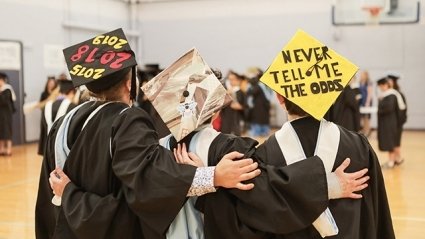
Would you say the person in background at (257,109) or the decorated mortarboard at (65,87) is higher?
the decorated mortarboard at (65,87)

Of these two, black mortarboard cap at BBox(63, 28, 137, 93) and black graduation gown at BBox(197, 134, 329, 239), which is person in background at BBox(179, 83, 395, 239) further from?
black mortarboard cap at BBox(63, 28, 137, 93)

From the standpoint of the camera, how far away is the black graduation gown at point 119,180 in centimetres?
214

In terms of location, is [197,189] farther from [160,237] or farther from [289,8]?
[289,8]

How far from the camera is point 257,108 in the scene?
15094 millimetres

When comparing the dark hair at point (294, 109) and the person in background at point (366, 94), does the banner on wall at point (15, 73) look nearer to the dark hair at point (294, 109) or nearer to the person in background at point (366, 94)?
the person in background at point (366, 94)

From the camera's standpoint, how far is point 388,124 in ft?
30.7

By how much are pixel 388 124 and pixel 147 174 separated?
8.00m

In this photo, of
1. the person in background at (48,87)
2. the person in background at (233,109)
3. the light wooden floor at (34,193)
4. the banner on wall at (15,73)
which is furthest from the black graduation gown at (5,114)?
the person in background at (233,109)

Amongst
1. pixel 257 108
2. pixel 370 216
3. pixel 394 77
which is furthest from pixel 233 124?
pixel 370 216

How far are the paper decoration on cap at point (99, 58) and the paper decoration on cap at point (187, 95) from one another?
0.19 metres

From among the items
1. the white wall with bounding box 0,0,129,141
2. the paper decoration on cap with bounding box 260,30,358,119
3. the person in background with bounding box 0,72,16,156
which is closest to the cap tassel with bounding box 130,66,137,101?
the paper decoration on cap with bounding box 260,30,358,119

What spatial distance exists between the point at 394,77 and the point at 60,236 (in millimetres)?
8298

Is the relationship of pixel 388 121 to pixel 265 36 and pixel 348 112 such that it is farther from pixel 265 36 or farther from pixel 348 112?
pixel 265 36

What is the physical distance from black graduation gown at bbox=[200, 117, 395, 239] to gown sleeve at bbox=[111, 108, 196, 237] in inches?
8.2
